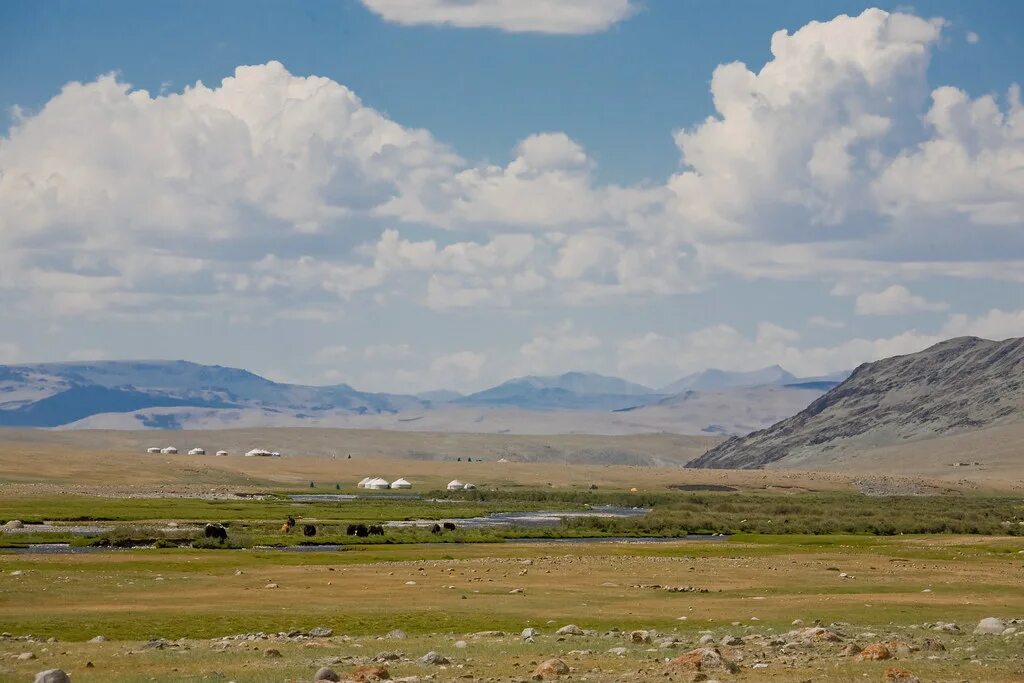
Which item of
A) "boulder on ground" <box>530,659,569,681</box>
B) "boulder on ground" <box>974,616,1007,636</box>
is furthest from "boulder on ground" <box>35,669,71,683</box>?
"boulder on ground" <box>974,616,1007,636</box>

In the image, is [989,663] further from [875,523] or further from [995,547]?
[875,523]

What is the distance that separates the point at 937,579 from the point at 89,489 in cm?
9202

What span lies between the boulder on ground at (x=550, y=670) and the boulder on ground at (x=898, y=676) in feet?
18.3

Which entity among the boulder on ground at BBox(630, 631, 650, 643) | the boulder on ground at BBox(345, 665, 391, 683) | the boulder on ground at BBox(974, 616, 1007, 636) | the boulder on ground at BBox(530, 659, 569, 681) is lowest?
the boulder on ground at BBox(974, 616, 1007, 636)

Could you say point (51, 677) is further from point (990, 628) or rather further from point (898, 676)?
point (990, 628)

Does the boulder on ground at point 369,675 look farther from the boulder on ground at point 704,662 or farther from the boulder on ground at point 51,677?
the boulder on ground at point 704,662

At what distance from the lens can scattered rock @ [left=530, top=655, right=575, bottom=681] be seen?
23219 millimetres

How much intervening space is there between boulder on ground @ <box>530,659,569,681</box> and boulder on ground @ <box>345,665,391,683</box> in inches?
105

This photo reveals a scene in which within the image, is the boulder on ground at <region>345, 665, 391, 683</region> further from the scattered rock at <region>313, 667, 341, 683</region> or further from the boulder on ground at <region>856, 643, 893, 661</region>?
the boulder on ground at <region>856, 643, 893, 661</region>

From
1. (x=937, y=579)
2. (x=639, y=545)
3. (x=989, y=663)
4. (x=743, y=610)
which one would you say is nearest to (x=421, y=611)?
(x=743, y=610)

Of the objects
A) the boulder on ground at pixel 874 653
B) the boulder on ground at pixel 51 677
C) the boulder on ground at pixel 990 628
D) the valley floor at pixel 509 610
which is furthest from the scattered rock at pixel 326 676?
the boulder on ground at pixel 990 628

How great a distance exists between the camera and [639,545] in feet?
227

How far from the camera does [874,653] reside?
82.7 ft

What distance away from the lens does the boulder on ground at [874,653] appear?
25.1m
